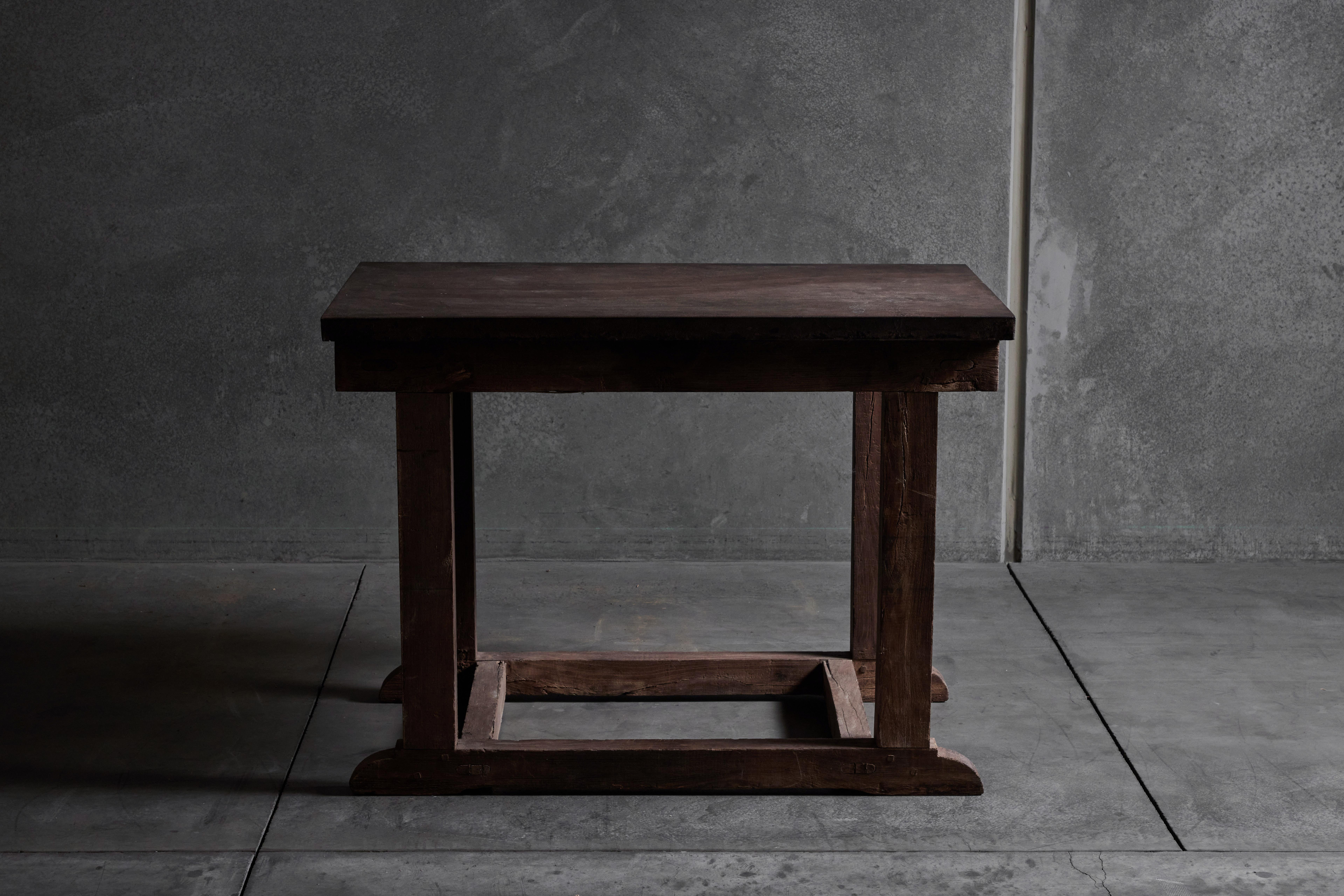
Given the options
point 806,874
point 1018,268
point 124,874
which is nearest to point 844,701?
point 806,874

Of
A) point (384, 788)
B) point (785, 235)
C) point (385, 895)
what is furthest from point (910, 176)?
point (385, 895)

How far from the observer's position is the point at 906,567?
246 centimetres

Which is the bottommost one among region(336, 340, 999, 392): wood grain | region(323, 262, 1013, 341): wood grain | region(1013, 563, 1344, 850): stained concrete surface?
region(1013, 563, 1344, 850): stained concrete surface

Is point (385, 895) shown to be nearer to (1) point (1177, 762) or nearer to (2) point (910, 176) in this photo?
(1) point (1177, 762)

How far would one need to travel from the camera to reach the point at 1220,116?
12.1 feet

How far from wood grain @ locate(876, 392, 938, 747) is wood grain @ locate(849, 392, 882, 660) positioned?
45cm

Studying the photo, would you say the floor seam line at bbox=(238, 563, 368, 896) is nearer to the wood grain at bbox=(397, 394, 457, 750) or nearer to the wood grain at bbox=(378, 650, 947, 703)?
the wood grain at bbox=(378, 650, 947, 703)

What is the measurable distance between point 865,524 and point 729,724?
0.52 m

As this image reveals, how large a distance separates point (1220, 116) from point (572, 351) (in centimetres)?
220

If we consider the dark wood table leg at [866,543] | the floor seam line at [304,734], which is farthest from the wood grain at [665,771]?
the dark wood table leg at [866,543]

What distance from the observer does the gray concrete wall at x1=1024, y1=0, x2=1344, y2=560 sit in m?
3.67

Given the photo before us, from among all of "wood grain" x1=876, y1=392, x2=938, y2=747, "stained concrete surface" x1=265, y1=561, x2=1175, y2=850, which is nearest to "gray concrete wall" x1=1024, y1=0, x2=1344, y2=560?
"stained concrete surface" x1=265, y1=561, x2=1175, y2=850

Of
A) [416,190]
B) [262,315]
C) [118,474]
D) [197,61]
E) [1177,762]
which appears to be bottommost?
[1177,762]

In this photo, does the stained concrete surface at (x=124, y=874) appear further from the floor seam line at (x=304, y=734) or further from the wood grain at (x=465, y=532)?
the wood grain at (x=465, y=532)
